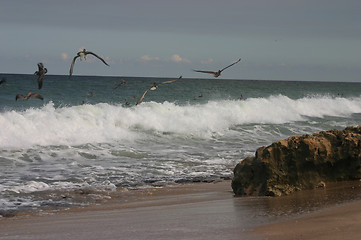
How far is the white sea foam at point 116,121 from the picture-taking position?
15641mm

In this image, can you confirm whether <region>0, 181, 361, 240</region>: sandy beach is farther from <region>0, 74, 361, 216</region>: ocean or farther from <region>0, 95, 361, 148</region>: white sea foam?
<region>0, 95, 361, 148</region>: white sea foam

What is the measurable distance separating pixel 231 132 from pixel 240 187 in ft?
39.2

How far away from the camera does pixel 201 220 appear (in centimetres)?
573

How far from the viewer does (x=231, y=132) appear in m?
19.5

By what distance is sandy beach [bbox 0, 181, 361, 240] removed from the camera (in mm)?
5020

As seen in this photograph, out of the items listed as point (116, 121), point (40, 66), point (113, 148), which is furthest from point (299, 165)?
point (116, 121)

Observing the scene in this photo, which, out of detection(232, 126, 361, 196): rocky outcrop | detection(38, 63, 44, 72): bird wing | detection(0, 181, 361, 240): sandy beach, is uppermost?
detection(38, 63, 44, 72): bird wing

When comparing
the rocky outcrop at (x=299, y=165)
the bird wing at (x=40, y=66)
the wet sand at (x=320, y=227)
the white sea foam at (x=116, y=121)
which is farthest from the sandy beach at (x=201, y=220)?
the white sea foam at (x=116, y=121)

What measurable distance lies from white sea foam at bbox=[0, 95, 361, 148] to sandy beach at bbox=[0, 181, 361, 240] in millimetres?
7792

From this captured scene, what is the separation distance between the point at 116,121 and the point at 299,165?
1263 centimetres

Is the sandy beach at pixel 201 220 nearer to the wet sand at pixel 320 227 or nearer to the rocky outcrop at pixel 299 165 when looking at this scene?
the wet sand at pixel 320 227

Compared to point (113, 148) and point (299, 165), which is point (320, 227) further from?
point (113, 148)

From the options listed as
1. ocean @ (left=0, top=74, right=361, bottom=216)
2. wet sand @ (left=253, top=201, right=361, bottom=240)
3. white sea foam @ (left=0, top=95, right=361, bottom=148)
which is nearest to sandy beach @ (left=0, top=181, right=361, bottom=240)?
wet sand @ (left=253, top=201, right=361, bottom=240)

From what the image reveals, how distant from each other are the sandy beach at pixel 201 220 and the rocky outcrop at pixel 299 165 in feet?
0.90
